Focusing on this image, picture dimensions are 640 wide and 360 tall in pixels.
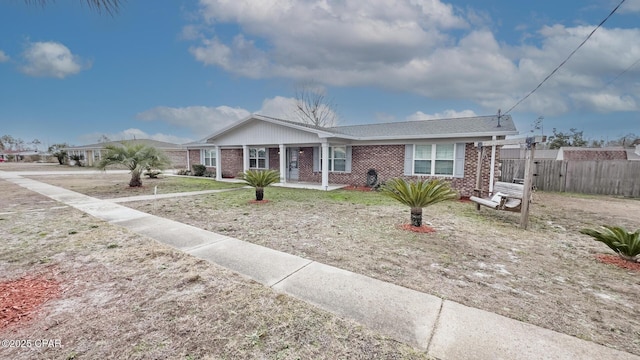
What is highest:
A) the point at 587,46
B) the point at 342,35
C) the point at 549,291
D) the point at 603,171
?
the point at 342,35

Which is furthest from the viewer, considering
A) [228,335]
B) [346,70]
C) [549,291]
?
[346,70]

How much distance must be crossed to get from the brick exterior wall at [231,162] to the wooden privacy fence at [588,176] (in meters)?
17.3

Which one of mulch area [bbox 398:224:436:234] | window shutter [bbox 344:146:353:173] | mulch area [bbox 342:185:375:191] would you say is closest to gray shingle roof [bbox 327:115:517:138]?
window shutter [bbox 344:146:353:173]

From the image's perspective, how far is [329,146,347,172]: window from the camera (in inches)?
575

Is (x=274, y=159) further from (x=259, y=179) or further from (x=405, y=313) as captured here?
(x=405, y=313)

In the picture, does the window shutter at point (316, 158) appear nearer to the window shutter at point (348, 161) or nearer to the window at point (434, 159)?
the window shutter at point (348, 161)

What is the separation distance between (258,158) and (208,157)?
578 centimetres

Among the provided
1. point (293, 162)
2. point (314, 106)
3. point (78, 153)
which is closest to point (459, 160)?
point (293, 162)

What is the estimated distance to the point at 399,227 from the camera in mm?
6199

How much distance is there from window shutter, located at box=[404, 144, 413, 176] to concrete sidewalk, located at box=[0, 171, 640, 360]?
9714 millimetres

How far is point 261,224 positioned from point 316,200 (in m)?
3.93

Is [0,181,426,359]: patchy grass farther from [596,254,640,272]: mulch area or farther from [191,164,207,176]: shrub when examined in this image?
[191,164,207,176]: shrub

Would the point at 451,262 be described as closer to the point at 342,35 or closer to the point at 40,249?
the point at 40,249

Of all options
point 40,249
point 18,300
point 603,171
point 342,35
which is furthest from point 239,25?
point 603,171
